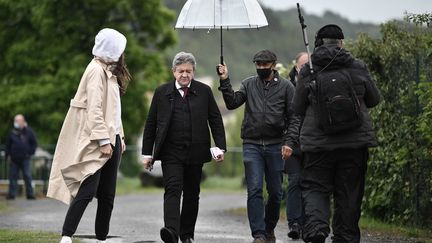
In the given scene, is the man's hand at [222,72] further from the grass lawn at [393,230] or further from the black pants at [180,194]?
the grass lawn at [393,230]

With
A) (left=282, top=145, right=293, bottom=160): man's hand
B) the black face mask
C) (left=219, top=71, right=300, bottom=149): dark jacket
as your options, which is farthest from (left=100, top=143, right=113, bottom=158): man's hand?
the black face mask

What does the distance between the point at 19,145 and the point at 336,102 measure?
1788cm

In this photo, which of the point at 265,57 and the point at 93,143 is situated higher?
the point at 265,57

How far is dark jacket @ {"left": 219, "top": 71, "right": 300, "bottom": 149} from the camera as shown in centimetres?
1140

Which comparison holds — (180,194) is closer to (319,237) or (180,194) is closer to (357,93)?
(319,237)

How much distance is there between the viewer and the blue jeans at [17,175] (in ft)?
83.5

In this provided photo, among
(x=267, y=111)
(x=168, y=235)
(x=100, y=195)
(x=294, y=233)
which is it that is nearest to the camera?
(x=100, y=195)

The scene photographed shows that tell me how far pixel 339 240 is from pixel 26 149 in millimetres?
17533

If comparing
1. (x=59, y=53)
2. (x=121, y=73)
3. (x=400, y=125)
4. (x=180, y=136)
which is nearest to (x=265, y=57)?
(x=180, y=136)

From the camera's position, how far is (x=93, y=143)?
9680 mm

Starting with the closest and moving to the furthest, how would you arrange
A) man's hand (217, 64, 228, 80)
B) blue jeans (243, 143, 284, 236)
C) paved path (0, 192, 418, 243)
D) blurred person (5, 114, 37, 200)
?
man's hand (217, 64, 228, 80) → blue jeans (243, 143, 284, 236) → paved path (0, 192, 418, 243) → blurred person (5, 114, 37, 200)

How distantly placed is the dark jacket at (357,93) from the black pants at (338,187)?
9 centimetres

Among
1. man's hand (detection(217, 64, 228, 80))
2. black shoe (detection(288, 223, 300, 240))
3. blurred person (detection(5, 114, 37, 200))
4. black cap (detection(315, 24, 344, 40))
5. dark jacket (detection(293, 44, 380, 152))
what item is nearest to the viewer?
dark jacket (detection(293, 44, 380, 152))

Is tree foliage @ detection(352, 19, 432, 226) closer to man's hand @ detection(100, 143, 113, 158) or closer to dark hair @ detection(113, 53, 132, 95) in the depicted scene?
dark hair @ detection(113, 53, 132, 95)
